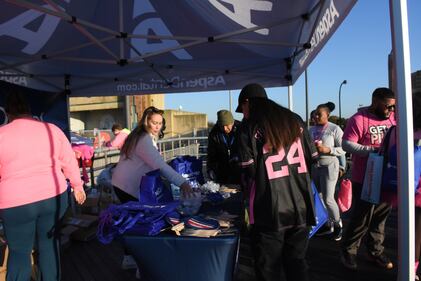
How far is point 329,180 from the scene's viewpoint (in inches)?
159

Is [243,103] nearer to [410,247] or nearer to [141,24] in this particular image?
[410,247]

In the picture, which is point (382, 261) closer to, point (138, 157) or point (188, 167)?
point (188, 167)

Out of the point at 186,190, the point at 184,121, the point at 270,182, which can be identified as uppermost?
the point at 184,121

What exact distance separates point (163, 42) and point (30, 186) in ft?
10.7

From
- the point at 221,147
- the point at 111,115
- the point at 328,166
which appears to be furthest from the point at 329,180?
the point at 111,115

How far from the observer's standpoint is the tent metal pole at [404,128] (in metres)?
1.61

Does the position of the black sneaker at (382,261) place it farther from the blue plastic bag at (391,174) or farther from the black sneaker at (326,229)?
the blue plastic bag at (391,174)

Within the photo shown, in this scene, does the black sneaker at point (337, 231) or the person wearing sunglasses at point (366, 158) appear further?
the black sneaker at point (337, 231)

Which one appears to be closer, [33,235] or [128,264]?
[33,235]

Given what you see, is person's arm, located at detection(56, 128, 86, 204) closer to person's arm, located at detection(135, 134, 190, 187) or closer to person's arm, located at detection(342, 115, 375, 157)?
person's arm, located at detection(135, 134, 190, 187)

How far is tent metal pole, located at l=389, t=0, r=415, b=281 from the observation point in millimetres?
1605

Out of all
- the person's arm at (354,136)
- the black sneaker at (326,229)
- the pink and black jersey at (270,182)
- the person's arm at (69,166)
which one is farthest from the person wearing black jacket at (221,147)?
the pink and black jersey at (270,182)

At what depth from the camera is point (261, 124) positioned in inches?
79.4

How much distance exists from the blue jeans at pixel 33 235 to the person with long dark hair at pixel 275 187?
57.4 inches
